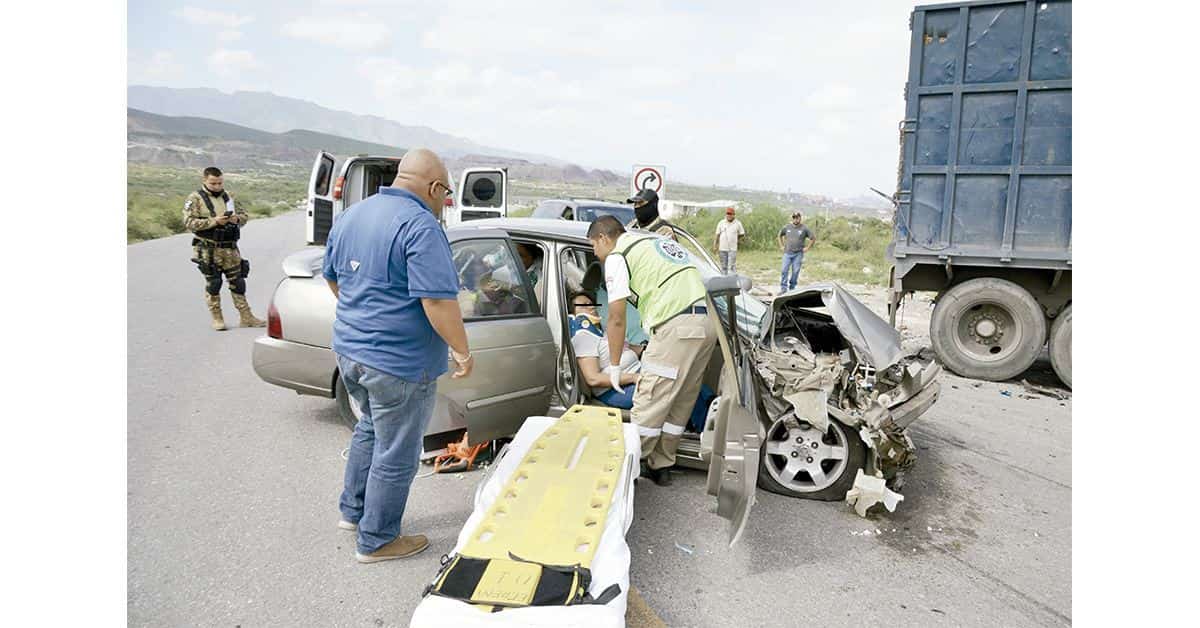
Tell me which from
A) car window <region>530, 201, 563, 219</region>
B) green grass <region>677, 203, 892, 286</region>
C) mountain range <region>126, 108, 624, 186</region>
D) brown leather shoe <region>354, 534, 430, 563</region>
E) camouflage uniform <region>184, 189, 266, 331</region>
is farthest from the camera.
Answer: mountain range <region>126, 108, 624, 186</region>

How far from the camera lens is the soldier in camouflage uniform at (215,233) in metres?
7.75

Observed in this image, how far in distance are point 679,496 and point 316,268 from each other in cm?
287

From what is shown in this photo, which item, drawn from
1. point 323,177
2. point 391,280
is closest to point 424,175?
point 391,280

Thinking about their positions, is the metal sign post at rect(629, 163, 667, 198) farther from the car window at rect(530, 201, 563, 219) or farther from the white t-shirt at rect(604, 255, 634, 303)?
the white t-shirt at rect(604, 255, 634, 303)

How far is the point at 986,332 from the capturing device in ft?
24.6

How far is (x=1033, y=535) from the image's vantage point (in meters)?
3.76

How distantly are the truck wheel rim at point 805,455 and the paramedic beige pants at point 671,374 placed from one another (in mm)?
564

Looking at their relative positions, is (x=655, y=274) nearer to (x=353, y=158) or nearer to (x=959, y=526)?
(x=959, y=526)

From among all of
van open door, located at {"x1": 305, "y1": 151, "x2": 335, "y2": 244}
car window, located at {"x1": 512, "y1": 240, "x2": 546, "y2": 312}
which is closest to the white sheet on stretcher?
car window, located at {"x1": 512, "y1": 240, "x2": 546, "y2": 312}

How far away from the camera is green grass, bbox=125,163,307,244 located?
24.9 meters

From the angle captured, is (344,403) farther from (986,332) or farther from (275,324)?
(986,332)

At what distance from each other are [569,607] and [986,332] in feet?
22.6

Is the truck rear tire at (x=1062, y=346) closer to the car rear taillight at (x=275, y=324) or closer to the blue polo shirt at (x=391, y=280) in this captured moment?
the blue polo shirt at (x=391, y=280)

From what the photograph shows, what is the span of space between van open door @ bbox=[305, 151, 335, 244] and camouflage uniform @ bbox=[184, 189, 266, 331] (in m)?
1.31
